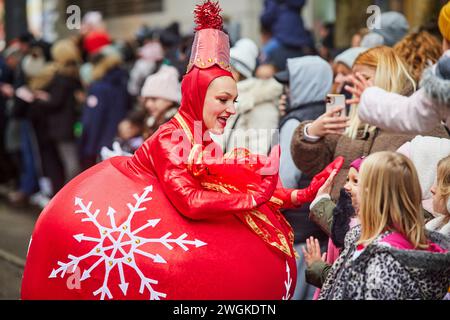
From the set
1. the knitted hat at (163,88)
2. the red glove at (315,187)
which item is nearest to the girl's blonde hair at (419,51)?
the red glove at (315,187)

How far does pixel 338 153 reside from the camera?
495 centimetres

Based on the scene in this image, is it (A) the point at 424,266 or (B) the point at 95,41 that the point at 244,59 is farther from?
(B) the point at 95,41

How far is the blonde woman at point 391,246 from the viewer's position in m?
3.32

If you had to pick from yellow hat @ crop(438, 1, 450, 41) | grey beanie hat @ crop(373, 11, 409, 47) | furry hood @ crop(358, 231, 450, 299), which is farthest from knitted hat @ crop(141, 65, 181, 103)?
furry hood @ crop(358, 231, 450, 299)

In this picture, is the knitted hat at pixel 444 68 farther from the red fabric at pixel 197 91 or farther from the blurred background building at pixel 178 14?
the blurred background building at pixel 178 14

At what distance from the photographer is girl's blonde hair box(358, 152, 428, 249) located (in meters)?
3.40

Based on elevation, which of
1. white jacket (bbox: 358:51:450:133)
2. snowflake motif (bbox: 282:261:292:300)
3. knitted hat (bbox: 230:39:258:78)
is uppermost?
white jacket (bbox: 358:51:450:133)

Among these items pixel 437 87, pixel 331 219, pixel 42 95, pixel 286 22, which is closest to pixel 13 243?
pixel 42 95

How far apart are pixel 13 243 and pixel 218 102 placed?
5686 mm

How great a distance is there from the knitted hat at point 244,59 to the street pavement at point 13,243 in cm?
240

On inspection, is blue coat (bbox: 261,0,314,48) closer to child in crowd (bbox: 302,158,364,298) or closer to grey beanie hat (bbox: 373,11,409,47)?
grey beanie hat (bbox: 373,11,409,47)

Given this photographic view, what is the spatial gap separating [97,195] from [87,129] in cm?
609

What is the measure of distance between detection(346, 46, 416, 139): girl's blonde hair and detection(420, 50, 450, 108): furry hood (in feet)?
4.50
